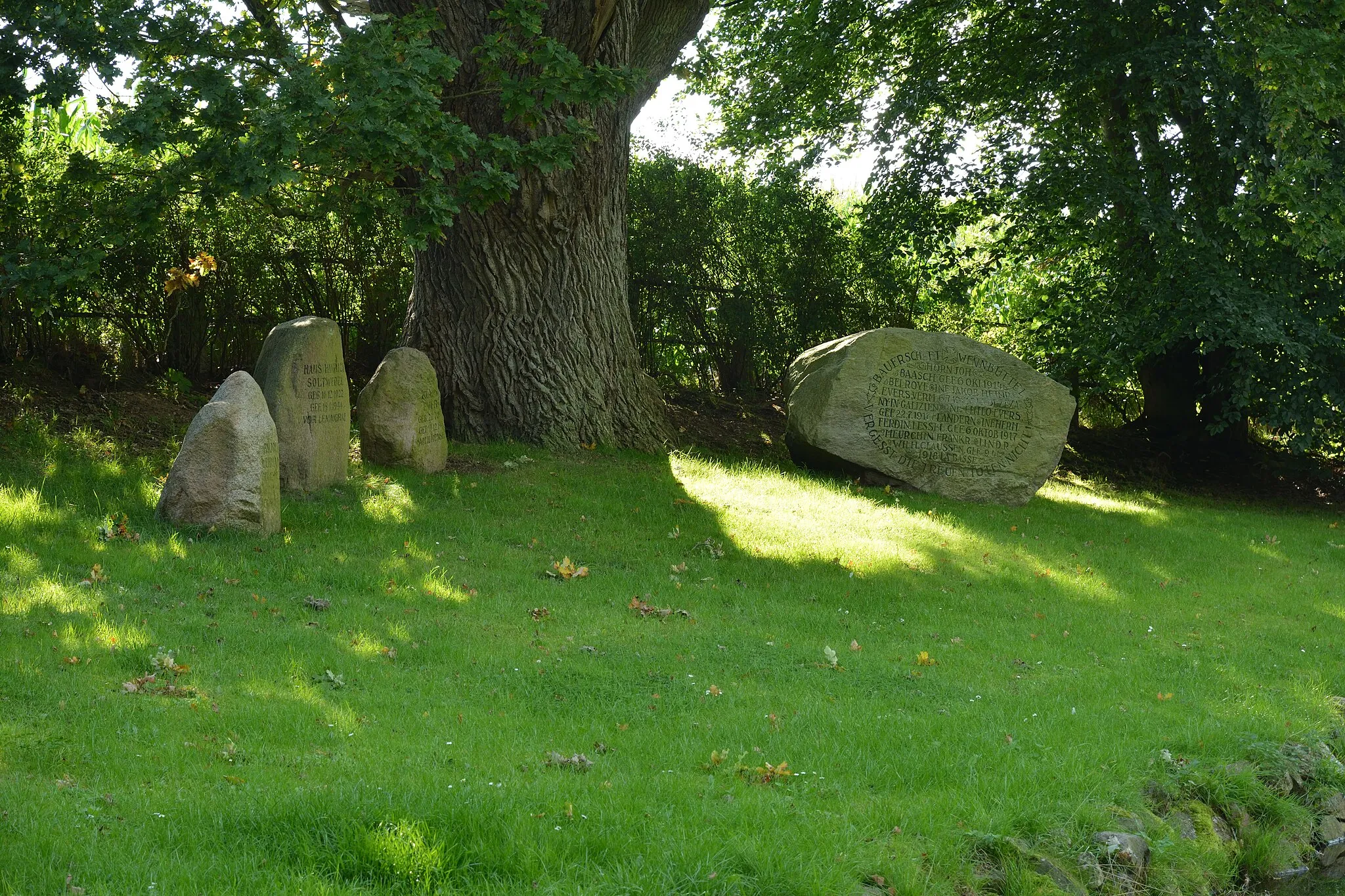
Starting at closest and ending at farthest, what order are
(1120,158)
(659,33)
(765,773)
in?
1. (765,773)
2. (659,33)
3. (1120,158)

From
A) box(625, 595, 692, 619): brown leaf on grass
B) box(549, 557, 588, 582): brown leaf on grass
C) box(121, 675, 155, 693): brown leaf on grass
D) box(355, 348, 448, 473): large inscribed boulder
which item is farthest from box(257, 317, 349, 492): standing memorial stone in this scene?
box(121, 675, 155, 693): brown leaf on grass

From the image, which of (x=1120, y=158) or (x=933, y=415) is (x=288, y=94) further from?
(x=1120, y=158)

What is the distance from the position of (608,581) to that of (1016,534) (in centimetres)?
539

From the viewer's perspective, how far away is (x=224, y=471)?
8828 millimetres

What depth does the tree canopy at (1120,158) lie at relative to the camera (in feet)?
47.1

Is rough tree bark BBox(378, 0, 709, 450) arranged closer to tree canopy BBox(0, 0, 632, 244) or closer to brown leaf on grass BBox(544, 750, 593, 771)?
tree canopy BBox(0, 0, 632, 244)

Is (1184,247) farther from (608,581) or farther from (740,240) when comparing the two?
(608,581)

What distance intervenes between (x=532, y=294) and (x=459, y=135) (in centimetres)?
403

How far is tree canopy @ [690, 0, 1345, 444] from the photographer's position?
47.1 feet

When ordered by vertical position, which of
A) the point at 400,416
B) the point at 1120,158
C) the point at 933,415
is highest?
the point at 1120,158

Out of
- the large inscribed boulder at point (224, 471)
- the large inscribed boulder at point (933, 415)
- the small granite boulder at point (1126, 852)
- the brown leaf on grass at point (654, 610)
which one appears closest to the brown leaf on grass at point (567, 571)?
the brown leaf on grass at point (654, 610)

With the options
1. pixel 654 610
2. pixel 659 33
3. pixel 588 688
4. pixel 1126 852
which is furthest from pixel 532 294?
pixel 1126 852

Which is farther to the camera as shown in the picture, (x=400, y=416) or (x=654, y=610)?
(x=400, y=416)

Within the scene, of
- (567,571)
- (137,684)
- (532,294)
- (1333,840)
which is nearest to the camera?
(137,684)
